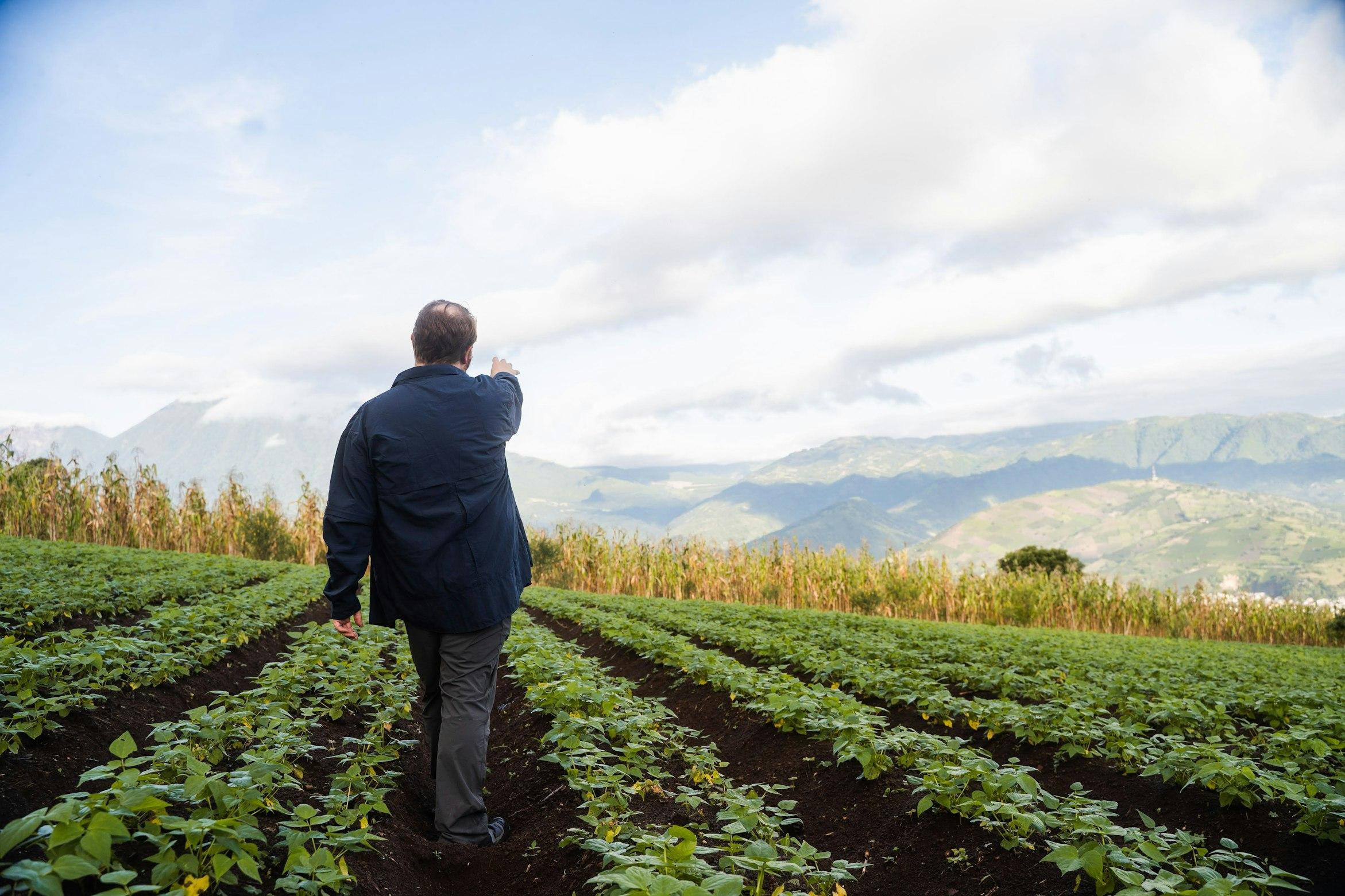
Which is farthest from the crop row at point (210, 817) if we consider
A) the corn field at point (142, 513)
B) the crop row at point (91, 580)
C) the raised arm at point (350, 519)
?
the corn field at point (142, 513)

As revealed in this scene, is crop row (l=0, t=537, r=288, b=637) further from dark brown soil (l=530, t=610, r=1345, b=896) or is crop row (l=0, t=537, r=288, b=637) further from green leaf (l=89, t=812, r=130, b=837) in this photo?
dark brown soil (l=530, t=610, r=1345, b=896)

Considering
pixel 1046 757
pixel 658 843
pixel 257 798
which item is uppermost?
pixel 257 798

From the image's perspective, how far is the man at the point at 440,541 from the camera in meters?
3.54

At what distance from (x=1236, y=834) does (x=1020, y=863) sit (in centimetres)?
151

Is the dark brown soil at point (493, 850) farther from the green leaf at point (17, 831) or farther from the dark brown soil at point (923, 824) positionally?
the dark brown soil at point (923, 824)

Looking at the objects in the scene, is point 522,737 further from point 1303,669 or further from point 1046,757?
point 1303,669

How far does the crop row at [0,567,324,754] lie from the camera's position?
360 centimetres

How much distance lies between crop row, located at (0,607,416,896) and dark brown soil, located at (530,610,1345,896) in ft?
7.63

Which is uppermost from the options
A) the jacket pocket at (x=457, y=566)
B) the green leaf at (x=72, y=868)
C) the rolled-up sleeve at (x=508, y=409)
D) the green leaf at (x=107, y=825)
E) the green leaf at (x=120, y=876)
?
the rolled-up sleeve at (x=508, y=409)

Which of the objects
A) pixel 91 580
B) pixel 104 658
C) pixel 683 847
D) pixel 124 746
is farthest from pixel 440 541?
pixel 91 580

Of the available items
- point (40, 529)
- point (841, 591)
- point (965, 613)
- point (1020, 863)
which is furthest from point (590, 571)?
point (1020, 863)

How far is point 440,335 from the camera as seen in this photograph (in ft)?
12.5

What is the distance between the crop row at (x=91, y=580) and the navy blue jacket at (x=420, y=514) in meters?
4.70

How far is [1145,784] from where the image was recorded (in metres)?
4.59
